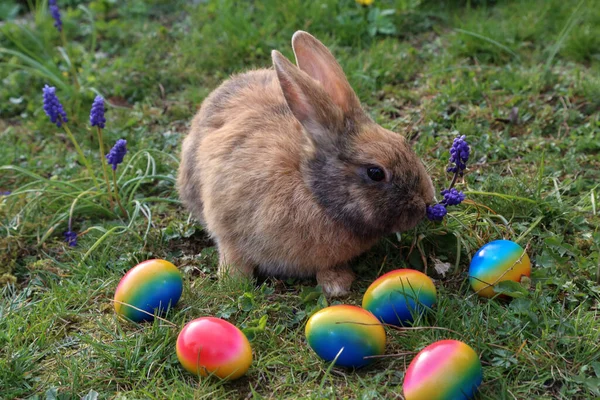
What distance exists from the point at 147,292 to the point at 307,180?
95cm

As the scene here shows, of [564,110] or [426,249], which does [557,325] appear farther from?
[564,110]

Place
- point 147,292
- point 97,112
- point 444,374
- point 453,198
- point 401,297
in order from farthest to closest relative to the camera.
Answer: point 97,112 < point 453,198 < point 147,292 < point 401,297 < point 444,374

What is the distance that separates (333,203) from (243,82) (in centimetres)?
112

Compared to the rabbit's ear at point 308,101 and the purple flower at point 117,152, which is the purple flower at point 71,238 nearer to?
the purple flower at point 117,152

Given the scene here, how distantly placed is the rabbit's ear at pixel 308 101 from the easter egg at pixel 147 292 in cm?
100

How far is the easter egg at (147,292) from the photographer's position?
10.3 ft

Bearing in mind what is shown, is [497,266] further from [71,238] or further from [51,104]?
[51,104]

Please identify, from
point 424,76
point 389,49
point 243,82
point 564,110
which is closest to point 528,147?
point 564,110

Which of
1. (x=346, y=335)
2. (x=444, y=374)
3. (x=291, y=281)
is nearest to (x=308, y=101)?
(x=291, y=281)

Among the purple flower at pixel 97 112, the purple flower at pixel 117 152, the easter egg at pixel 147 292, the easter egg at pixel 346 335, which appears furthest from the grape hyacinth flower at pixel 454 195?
the purple flower at pixel 97 112

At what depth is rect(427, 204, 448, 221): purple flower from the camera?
125 inches

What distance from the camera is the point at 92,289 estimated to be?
3.52 m

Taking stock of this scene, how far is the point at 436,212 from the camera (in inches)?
126

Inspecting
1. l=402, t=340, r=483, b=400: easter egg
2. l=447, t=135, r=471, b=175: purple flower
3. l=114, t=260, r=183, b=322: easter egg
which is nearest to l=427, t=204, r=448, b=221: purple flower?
l=447, t=135, r=471, b=175: purple flower
